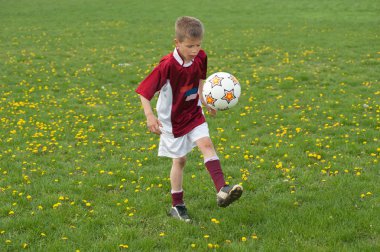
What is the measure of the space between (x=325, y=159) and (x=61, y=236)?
4797mm

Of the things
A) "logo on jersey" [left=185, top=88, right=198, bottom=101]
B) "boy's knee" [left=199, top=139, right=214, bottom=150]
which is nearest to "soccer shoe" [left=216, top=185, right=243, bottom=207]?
"boy's knee" [left=199, top=139, right=214, bottom=150]

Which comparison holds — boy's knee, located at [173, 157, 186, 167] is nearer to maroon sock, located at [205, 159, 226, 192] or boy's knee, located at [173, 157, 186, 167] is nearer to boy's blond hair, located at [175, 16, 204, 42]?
maroon sock, located at [205, 159, 226, 192]

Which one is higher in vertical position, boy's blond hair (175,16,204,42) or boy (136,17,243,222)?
boy's blond hair (175,16,204,42)

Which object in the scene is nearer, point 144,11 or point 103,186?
point 103,186

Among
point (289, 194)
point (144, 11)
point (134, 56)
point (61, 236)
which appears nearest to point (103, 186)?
point (61, 236)

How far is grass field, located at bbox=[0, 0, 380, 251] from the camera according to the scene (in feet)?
18.8

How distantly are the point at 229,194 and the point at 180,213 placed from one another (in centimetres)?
106

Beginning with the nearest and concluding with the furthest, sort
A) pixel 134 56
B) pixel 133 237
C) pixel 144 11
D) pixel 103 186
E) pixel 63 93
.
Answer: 1. pixel 133 237
2. pixel 103 186
3. pixel 63 93
4. pixel 134 56
5. pixel 144 11

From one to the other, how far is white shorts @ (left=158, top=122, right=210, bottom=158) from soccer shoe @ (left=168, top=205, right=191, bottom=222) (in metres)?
0.73

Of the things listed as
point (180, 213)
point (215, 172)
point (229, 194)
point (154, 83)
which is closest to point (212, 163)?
point (215, 172)

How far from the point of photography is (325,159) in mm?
8289

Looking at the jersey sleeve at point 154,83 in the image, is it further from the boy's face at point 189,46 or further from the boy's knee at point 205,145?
the boy's knee at point 205,145

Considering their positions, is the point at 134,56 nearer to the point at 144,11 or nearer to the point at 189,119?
the point at 189,119

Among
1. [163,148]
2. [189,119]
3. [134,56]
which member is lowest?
[134,56]
